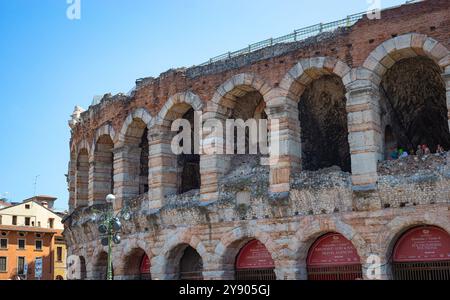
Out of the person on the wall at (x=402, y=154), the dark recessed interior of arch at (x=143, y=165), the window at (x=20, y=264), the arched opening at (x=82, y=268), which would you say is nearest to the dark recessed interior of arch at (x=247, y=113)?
the person on the wall at (x=402, y=154)

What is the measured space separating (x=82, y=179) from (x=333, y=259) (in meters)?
12.2

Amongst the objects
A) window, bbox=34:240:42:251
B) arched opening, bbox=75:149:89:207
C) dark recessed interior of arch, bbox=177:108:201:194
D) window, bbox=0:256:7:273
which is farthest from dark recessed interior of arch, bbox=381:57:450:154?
window, bbox=34:240:42:251

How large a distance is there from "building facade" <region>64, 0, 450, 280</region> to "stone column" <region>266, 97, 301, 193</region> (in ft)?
0.12

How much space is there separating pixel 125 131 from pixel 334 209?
8.41 m

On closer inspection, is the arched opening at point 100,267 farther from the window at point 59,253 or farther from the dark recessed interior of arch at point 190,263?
the window at point 59,253

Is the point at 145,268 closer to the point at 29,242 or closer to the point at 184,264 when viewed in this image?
the point at 184,264

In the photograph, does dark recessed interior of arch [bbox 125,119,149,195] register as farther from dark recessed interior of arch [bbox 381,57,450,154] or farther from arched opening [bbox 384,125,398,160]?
dark recessed interior of arch [bbox 381,57,450,154]

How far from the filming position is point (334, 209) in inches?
587

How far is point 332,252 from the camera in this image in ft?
50.5

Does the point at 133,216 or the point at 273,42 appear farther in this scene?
the point at 133,216

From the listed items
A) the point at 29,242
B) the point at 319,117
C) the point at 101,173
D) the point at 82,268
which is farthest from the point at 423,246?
the point at 29,242

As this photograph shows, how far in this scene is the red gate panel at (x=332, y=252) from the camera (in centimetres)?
1510
